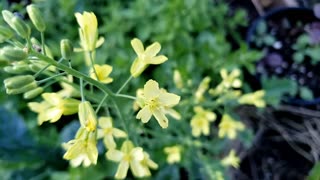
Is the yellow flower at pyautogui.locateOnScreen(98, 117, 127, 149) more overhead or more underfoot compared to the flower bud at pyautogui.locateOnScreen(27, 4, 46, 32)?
more underfoot

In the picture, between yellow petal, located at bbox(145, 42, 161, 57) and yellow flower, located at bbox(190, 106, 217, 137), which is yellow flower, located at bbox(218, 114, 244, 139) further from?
yellow petal, located at bbox(145, 42, 161, 57)

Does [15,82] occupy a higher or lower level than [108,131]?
higher

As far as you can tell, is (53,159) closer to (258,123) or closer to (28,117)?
(28,117)

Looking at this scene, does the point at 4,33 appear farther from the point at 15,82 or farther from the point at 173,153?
the point at 173,153

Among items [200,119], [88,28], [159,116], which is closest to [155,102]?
[159,116]

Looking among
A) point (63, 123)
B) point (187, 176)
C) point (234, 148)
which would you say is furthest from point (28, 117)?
point (234, 148)

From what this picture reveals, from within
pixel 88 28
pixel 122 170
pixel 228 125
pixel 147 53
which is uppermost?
pixel 88 28

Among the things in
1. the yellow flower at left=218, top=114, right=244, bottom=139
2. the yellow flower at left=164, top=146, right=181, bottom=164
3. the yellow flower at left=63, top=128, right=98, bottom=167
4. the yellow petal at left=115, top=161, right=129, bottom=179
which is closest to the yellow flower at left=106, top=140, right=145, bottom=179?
the yellow petal at left=115, top=161, right=129, bottom=179

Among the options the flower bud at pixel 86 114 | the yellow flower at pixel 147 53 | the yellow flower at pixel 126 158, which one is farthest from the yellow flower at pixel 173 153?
the flower bud at pixel 86 114
